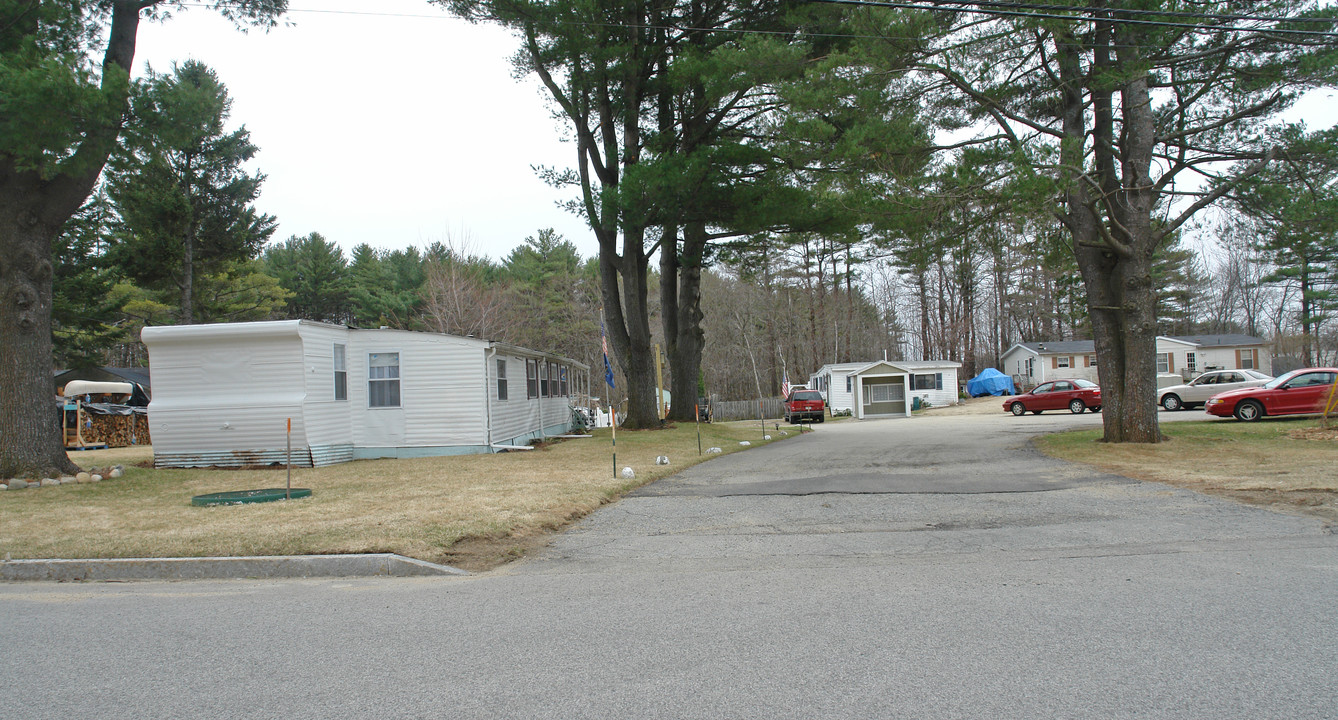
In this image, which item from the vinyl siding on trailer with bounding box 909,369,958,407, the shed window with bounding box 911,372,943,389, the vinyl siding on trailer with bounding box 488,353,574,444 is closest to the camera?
the vinyl siding on trailer with bounding box 488,353,574,444

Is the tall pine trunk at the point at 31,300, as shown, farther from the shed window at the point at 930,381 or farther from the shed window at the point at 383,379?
the shed window at the point at 930,381

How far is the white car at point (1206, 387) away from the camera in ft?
85.2

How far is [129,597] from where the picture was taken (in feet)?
20.4

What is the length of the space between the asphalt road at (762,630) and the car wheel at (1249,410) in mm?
15781

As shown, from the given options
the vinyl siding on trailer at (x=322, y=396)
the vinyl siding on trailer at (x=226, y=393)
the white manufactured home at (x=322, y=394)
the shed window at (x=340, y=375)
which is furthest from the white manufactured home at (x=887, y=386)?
the vinyl siding on trailer at (x=226, y=393)

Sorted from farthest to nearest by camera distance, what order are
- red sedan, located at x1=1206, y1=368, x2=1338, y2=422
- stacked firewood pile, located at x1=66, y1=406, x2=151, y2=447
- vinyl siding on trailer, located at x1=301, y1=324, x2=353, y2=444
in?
stacked firewood pile, located at x1=66, y1=406, x2=151, y2=447 < red sedan, located at x1=1206, y1=368, x2=1338, y2=422 < vinyl siding on trailer, located at x1=301, y1=324, x2=353, y2=444

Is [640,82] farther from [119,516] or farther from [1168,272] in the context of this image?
[1168,272]

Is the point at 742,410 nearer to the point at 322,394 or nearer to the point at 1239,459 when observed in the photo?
the point at 322,394

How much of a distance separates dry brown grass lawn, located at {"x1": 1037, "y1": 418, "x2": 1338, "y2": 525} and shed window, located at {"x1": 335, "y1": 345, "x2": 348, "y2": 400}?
15171mm

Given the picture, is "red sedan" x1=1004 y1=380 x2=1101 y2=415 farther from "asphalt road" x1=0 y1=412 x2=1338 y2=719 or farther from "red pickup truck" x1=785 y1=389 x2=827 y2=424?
"asphalt road" x1=0 y1=412 x2=1338 y2=719

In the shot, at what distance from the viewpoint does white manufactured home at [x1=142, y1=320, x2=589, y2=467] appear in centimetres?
1564

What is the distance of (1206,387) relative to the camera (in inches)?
1062

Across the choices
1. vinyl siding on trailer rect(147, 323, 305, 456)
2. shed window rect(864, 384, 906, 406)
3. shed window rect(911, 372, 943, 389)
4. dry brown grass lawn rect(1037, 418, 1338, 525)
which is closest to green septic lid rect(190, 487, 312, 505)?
vinyl siding on trailer rect(147, 323, 305, 456)

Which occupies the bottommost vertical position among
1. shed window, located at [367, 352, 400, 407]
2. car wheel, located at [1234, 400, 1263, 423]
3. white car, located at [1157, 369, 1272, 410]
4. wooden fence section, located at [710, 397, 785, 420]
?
wooden fence section, located at [710, 397, 785, 420]
